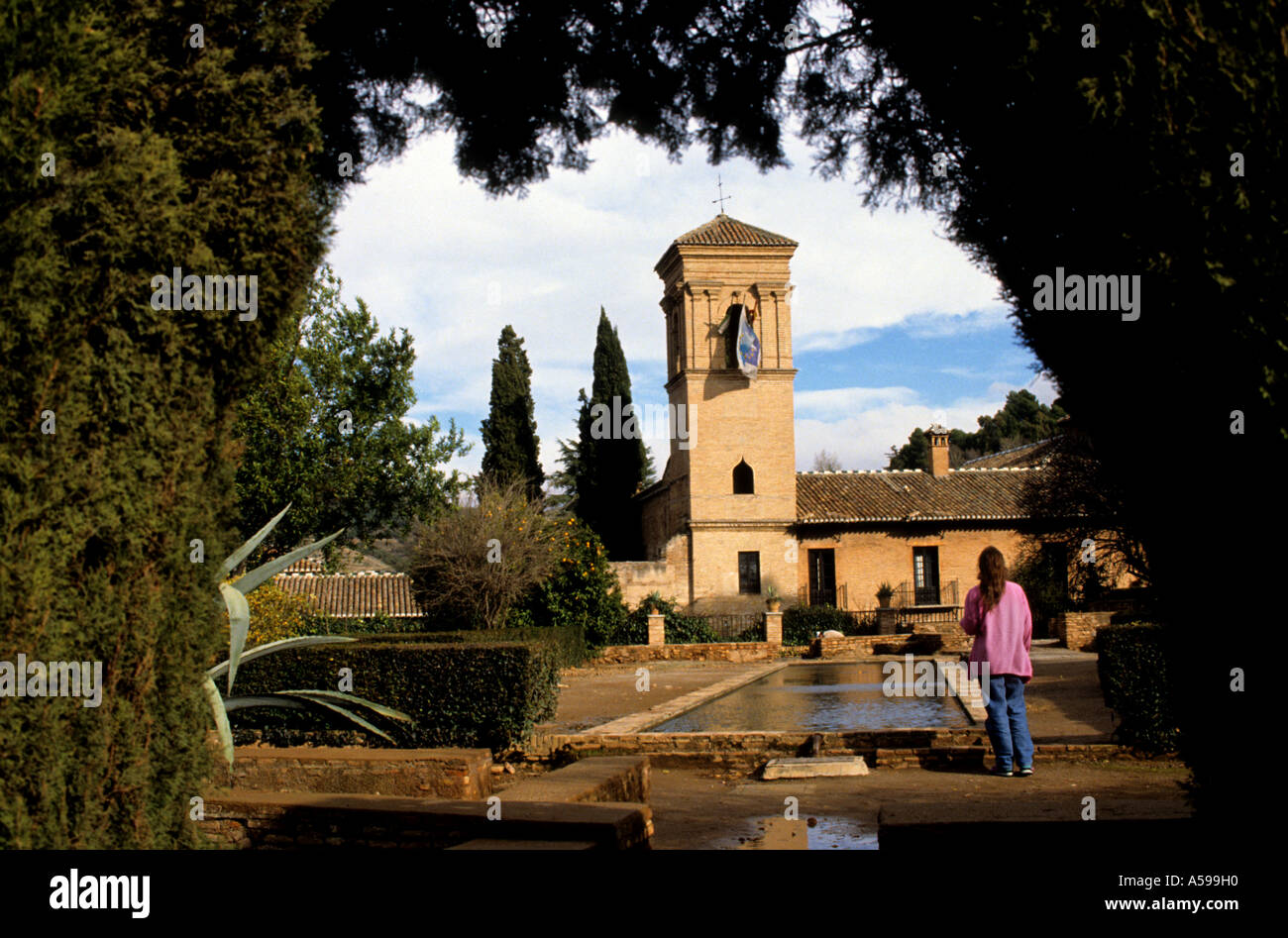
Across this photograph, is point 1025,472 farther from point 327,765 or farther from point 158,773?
point 158,773

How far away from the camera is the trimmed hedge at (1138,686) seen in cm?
807

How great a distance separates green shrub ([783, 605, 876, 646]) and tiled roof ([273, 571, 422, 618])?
14587mm

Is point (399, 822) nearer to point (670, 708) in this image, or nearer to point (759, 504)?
point (670, 708)

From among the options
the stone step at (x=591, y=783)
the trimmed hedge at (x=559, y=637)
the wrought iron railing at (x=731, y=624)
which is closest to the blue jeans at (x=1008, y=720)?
the stone step at (x=591, y=783)

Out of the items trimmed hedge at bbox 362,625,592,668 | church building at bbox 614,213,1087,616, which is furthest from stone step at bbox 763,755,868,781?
church building at bbox 614,213,1087,616

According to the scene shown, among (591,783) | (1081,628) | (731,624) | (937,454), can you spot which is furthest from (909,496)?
(591,783)

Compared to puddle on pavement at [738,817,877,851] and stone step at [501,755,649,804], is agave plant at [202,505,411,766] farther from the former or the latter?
puddle on pavement at [738,817,877,851]

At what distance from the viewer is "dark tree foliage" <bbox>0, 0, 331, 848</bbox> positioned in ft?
9.02

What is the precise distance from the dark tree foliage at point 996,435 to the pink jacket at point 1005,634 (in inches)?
2198

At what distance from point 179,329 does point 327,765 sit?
471cm

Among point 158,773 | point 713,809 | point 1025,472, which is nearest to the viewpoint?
point 158,773
